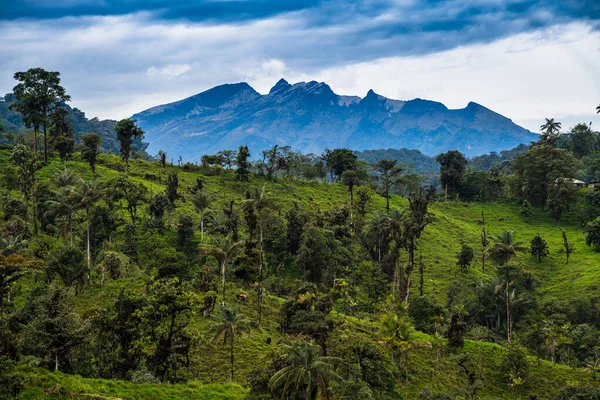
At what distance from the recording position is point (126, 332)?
33031 millimetres

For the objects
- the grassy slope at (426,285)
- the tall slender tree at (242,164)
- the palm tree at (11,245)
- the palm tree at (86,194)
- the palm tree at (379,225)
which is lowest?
the grassy slope at (426,285)

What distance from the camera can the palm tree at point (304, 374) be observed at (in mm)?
25625

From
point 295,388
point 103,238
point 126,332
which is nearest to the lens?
point 295,388

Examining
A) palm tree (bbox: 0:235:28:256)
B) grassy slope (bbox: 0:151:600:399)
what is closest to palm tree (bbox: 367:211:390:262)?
grassy slope (bbox: 0:151:600:399)

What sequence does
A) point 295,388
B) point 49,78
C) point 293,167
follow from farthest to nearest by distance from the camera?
point 293,167 → point 49,78 → point 295,388

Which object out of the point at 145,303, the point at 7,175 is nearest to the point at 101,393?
the point at 145,303

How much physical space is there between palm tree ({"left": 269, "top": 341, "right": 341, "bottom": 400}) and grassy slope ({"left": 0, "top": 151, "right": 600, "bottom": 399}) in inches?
342

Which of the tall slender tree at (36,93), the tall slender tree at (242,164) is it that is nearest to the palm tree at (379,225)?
the tall slender tree at (242,164)

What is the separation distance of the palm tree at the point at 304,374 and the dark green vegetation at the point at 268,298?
14cm

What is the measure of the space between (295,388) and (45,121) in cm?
8590

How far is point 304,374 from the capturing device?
25.7 m

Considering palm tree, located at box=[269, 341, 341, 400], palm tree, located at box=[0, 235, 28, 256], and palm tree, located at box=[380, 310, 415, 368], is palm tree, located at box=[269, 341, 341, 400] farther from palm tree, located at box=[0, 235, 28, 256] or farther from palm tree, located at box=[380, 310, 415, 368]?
palm tree, located at box=[0, 235, 28, 256]

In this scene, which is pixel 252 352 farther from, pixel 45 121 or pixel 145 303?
pixel 45 121

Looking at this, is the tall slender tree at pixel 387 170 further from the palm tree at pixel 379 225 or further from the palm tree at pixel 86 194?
the palm tree at pixel 86 194
